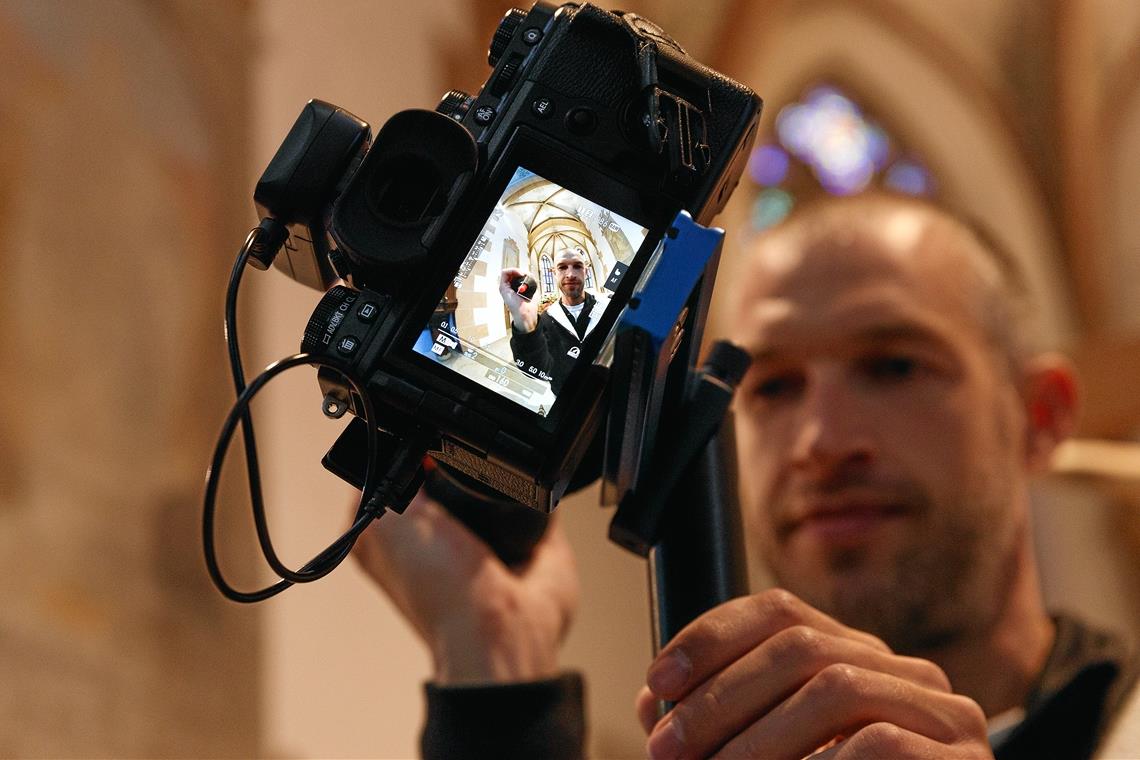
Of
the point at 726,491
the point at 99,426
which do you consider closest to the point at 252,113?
the point at 99,426

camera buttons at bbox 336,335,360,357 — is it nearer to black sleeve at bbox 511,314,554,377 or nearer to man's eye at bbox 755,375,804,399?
black sleeve at bbox 511,314,554,377

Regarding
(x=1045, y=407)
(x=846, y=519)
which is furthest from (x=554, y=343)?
(x=1045, y=407)

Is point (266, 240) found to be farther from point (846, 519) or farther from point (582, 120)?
point (846, 519)

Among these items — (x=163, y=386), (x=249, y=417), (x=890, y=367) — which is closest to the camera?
(x=249, y=417)

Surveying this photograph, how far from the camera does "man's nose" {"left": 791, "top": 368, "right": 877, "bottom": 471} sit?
5.28ft

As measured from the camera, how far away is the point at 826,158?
569 centimetres

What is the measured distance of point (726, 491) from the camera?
3.05 ft

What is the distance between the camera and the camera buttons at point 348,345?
2.39ft

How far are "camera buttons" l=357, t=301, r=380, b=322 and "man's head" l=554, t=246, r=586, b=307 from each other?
0.11 m

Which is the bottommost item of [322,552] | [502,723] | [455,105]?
[502,723]

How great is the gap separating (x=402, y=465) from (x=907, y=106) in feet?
18.4

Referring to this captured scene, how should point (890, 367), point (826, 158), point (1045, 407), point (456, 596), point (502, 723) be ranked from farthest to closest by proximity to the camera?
point (826, 158) < point (1045, 407) < point (890, 367) < point (456, 596) < point (502, 723)

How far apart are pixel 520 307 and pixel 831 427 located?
3.22 ft

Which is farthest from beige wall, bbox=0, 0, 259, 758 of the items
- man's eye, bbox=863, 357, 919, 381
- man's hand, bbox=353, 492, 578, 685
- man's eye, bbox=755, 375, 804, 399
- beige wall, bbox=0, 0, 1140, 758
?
man's eye, bbox=863, 357, 919, 381
